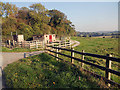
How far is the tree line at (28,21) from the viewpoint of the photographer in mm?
28688

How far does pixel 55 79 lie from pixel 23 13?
1377 inches

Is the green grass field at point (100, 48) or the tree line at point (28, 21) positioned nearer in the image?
the green grass field at point (100, 48)

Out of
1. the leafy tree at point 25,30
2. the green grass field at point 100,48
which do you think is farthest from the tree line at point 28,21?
the green grass field at point 100,48

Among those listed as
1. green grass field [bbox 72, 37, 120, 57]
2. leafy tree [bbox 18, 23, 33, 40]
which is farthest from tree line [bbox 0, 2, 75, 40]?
green grass field [bbox 72, 37, 120, 57]

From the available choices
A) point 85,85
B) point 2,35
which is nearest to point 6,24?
point 2,35

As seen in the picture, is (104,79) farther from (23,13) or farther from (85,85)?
(23,13)

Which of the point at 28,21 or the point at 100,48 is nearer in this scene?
the point at 100,48

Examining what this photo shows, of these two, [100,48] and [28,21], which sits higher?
[28,21]

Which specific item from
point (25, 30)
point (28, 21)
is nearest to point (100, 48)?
point (25, 30)

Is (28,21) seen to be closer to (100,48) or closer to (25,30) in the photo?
(25,30)

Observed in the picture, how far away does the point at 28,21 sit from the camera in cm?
3338

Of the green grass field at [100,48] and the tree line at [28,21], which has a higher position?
the tree line at [28,21]

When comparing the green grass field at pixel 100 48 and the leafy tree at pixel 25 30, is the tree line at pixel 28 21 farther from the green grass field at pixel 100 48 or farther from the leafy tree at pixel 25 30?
the green grass field at pixel 100 48

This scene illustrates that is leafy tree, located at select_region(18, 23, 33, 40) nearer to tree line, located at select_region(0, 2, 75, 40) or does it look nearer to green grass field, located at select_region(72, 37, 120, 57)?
tree line, located at select_region(0, 2, 75, 40)
